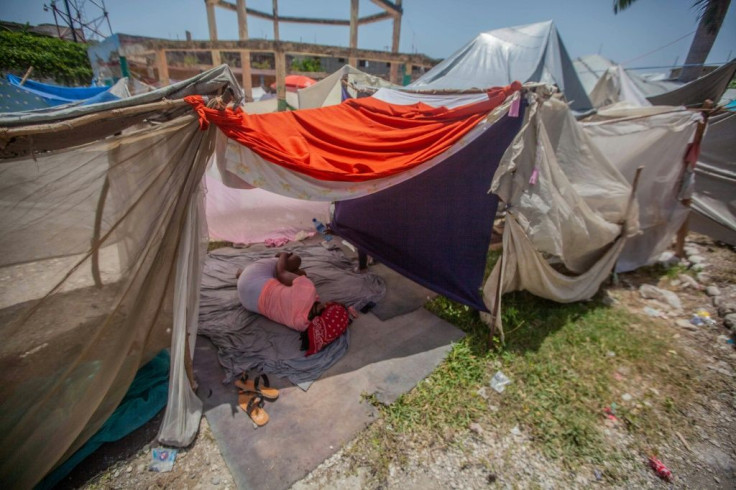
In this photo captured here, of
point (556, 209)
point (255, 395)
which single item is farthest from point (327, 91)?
point (255, 395)

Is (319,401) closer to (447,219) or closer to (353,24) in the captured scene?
(447,219)

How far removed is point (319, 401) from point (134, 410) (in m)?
1.28

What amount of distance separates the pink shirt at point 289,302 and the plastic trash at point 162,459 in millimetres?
1253

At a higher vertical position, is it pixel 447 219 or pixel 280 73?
pixel 280 73

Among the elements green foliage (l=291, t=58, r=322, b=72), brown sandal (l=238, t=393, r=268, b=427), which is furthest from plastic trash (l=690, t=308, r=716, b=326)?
green foliage (l=291, t=58, r=322, b=72)

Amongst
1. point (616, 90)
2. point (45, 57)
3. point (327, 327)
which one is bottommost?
point (327, 327)

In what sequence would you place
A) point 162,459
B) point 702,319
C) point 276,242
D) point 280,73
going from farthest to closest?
1. point 280,73
2. point 276,242
3. point 702,319
4. point 162,459

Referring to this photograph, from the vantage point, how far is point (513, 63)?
5.85 metres

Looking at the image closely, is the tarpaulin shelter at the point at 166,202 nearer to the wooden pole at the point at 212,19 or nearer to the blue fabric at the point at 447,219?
the blue fabric at the point at 447,219

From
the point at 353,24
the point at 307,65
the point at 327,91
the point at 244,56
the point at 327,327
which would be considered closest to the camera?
the point at 327,327

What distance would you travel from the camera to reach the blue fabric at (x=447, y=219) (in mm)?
2934

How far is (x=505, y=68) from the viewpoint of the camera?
5.87m

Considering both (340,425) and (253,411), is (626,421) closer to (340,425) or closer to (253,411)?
(340,425)

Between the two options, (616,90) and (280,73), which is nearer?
(616,90)
